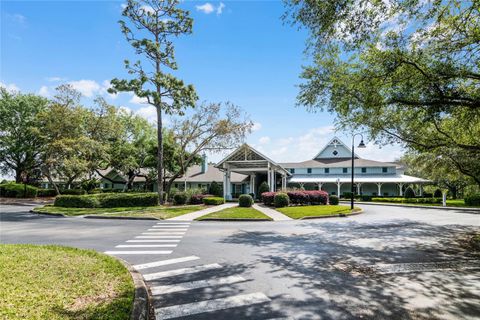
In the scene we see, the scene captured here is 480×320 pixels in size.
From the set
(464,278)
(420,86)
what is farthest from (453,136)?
(464,278)

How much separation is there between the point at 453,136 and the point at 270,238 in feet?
36.3

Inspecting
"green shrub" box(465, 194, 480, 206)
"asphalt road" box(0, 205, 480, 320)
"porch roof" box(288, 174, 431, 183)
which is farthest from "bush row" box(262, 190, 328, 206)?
"green shrub" box(465, 194, 480, 206)

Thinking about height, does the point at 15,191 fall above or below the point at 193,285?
Result: above

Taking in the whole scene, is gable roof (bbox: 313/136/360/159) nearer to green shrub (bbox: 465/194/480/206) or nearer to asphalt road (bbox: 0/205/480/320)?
green shrub (bbox: 465/194/480/206)

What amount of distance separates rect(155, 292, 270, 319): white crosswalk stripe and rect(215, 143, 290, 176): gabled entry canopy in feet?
92.1

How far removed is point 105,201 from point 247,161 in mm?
15440

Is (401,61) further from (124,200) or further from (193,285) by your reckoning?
(124,200)

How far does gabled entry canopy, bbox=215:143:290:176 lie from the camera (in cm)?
3391

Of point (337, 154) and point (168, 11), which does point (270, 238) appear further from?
point (337, 154)

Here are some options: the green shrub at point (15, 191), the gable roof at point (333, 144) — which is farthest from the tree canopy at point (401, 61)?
the green shrub at point (15, 191)

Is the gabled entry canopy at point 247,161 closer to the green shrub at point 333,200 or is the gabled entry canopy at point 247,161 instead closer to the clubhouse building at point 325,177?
the clubhouse building at point 325,177

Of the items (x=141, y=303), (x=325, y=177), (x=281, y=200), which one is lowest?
(x=141, y=303)

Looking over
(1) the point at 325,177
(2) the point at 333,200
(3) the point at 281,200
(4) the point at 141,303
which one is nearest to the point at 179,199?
(3) the point at 281,200

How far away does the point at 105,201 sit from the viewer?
89.9 ft
